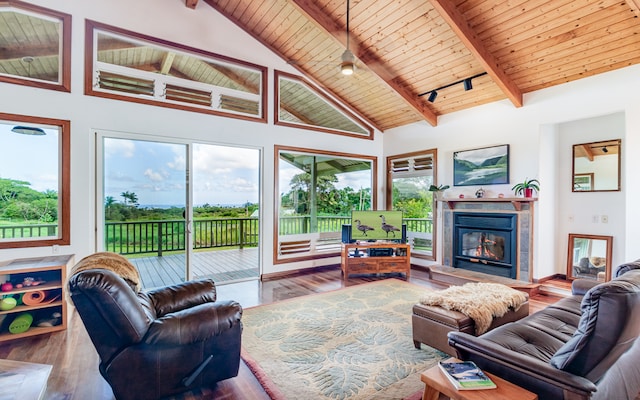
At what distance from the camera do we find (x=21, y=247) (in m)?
3.63

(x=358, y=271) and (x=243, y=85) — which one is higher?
(x=243, y=85)

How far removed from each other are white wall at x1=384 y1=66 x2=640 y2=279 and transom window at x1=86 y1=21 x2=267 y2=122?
3.71 metres

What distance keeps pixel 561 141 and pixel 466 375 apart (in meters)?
4.96

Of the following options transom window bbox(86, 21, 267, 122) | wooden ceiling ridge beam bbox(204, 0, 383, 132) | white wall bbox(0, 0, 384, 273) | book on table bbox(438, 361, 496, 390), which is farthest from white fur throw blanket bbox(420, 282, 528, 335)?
wooden ceiling ridge beam bbox(204, 0, 383, 132)

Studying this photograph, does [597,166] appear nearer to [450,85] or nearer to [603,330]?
[450,85]

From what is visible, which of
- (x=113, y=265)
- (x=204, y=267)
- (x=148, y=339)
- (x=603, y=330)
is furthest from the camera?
(x=204, y=267)

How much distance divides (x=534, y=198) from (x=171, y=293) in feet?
15.8

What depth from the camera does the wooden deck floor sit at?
4.66 meters

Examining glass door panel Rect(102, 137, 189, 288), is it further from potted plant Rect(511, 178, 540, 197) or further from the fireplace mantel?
potted plant Rect(511, 178, 540, 197)

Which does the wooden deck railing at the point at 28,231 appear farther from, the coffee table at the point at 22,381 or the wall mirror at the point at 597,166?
the wall mirror at the point at 597,166

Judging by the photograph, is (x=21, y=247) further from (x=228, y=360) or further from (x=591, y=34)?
(x=591, y=34)

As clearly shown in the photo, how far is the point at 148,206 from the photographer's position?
439 cm

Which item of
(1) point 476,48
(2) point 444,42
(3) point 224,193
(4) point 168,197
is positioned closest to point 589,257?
(1) point 476,48

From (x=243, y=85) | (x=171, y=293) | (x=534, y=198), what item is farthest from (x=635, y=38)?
(x=171, y=293)
